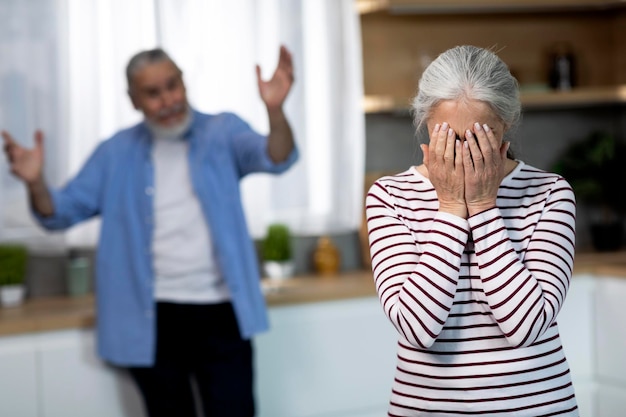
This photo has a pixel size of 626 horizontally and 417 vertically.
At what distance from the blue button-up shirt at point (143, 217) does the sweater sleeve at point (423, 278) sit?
128 centimetres

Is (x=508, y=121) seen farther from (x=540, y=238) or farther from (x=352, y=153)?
(x=352, y=153)

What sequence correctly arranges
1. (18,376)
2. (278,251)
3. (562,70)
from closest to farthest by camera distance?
(18,376) < (278,251) < (562,70)

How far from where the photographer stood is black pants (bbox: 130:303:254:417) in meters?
3.01

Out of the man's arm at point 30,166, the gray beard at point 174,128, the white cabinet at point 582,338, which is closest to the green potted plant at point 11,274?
the man's arm at point 30,166

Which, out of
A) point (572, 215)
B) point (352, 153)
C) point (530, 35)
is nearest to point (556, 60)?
point (530, 35)

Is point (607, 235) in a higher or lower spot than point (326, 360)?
higher

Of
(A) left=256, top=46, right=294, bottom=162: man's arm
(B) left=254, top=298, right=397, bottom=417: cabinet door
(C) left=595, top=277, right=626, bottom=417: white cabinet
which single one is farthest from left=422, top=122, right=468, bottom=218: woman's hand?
(C) left=595, top=277, right=626, bottom=417: white cabinet

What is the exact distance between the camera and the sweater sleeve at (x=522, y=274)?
5.36 feet

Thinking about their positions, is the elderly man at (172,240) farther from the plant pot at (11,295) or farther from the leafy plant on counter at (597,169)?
the leafy plant on counter at (597,169)

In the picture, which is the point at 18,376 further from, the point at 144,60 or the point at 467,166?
the point at 467,166

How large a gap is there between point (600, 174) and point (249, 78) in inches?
65.0

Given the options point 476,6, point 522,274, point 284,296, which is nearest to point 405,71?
point 476,6

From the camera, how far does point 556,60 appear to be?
430 cm

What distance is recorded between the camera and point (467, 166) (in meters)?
1.67
